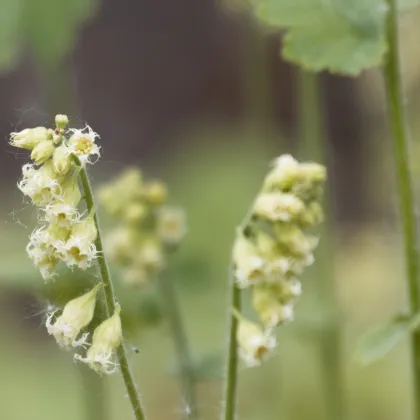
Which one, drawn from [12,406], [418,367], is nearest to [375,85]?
[12,406]

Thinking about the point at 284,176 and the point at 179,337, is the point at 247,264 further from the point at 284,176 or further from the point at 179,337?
the point at 179,337

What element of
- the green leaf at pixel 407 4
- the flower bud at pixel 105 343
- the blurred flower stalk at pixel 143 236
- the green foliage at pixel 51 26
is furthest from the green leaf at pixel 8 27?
the flower bud at pixel 105 343

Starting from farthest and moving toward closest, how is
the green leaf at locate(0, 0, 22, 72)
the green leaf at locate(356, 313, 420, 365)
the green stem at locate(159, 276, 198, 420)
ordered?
the green leaf at locate(0, 0, 22, 72) < the green stem at locate(159, 276, 198, 420) < the green leaf at locate(356, 313, 420, 365)

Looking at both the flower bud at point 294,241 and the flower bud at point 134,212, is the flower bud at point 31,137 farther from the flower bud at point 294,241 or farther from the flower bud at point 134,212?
A: the flower bud at point 134,212

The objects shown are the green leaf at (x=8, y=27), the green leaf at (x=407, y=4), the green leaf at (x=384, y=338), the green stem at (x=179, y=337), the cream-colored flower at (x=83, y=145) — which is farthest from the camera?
the green leaf at (x=8, y=27)

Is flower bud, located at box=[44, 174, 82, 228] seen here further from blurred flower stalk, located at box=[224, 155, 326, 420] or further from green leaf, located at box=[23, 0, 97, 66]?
green leaf, located at box=[23, 0, 97, 66]

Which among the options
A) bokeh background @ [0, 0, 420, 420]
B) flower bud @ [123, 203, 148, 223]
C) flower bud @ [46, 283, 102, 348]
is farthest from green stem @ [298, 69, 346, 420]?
flower bud @ [46, 283, 102, 348]

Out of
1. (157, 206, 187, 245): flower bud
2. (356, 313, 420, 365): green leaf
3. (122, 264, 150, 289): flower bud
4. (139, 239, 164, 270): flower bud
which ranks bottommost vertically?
(356, 313, 420, 365): green leaf
